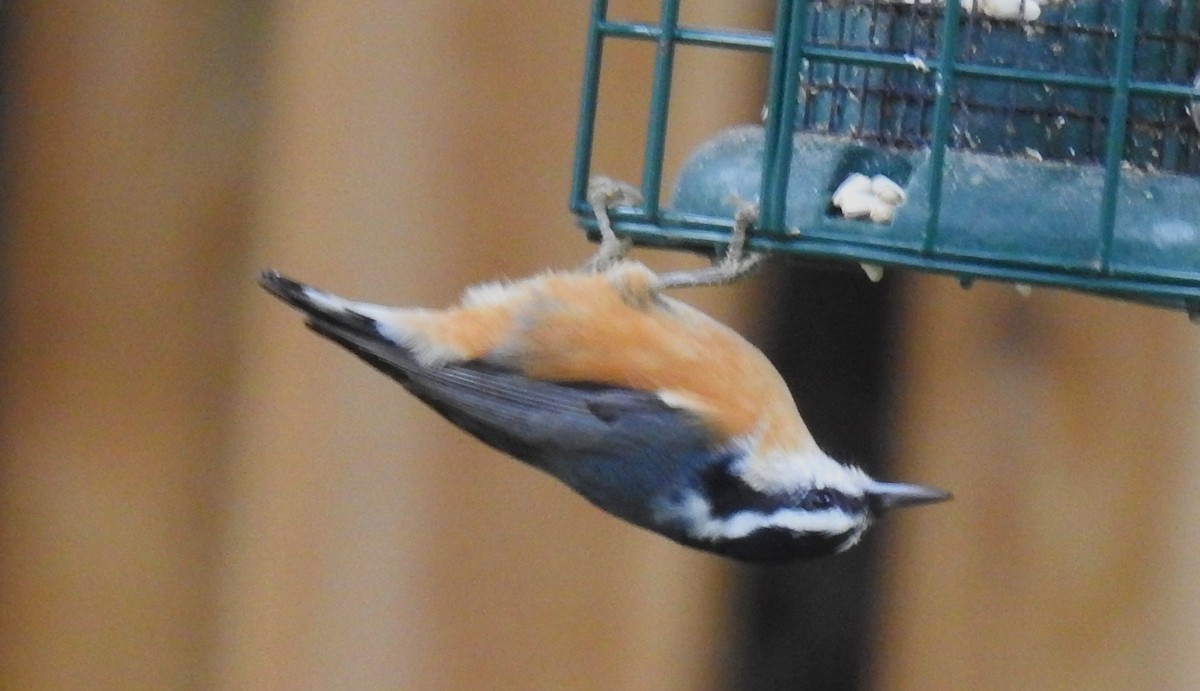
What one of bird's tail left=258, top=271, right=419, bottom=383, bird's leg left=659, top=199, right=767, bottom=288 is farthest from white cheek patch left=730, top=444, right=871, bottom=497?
bird's tail left=258, top=271, right=419, bottom=383

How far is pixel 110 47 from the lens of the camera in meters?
2.63

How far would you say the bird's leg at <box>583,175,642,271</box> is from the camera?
228 cm

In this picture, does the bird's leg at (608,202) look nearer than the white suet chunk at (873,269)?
No

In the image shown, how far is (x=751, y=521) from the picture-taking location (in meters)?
2.52

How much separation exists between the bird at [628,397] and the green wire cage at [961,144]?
208mm

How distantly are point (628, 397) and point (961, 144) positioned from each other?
69 cm

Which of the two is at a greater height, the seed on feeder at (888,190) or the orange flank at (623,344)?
the seed on feeder at (888,190)

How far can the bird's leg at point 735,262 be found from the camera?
2.14m

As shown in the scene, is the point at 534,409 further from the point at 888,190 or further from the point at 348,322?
the point at 888,190

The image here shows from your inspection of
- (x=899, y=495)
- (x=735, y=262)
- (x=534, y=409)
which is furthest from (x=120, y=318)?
(x=899, y=495)

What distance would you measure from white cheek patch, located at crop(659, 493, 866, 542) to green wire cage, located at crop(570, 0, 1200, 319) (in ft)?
1.45

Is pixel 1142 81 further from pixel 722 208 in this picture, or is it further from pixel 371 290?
pixel 371 290

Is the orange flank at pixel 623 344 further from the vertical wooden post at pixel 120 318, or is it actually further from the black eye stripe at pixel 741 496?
the vertical wooden post at pixel 120 318

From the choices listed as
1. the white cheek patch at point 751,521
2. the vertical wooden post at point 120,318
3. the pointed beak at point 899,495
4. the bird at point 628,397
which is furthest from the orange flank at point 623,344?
the vertical wooden post at point 120,318
